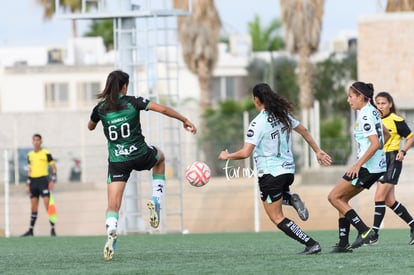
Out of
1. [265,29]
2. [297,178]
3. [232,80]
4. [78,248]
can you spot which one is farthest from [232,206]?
[265,29]

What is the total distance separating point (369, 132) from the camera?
11.9 m

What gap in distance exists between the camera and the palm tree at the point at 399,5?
39.2 m

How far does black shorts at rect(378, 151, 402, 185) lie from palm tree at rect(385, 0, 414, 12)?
2550cm

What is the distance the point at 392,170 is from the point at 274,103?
10.4 feet

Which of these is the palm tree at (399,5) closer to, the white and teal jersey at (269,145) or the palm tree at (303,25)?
the palm tree at (303,25)

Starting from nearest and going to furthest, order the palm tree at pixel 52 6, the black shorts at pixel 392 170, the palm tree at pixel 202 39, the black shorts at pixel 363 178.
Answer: the black shorts at pixel 363 178 < the black shorts at pixel 392 170 < the palm tree at pixel 202 39 < the palm tree at pixel 52 6

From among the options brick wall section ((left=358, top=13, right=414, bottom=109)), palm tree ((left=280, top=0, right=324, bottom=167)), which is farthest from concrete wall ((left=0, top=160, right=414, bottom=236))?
palm tree ((left=280, top=0, right=324, bottom=167))

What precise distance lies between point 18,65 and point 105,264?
176ft

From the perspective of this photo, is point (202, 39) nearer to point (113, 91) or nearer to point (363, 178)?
point (363, 178)

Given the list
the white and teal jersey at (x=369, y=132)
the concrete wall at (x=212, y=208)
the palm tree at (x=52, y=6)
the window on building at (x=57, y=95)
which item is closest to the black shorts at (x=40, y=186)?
the concrete wall at (x=212, y=208)

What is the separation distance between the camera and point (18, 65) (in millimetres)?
63906

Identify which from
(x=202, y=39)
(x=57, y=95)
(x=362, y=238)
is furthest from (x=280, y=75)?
(x=362, y=238)

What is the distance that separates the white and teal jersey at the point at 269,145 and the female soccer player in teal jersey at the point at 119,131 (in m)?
0.78

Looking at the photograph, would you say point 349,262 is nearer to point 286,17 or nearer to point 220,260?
point 220,260
